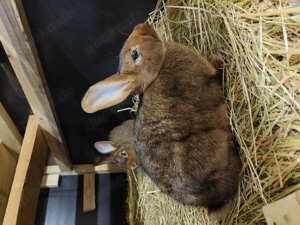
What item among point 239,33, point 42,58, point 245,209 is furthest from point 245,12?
point 42,58

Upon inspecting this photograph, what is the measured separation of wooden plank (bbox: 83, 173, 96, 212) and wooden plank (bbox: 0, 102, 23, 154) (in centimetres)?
53

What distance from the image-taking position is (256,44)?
→ 816 millimetres

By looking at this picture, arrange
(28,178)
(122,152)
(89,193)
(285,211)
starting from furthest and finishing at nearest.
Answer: (89,193) < (122,152) < (28,178) < (285,211)

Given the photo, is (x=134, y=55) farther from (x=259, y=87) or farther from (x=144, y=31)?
(x=259, y=87)

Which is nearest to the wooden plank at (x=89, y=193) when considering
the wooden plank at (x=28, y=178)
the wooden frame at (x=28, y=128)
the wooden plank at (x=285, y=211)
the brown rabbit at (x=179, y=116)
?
the wooden frame at (x=28, y=128)

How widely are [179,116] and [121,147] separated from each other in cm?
84

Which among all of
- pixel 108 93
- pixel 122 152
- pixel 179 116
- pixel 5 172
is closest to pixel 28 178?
pixel 5 172

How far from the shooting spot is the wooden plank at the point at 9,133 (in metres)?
1.60

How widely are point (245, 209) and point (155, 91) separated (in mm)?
449

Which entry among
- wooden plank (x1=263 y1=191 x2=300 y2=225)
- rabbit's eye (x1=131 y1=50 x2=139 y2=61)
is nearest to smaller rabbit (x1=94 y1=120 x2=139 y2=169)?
rabbit's eye (x1=131 y1=50 x2=139 y2=61)

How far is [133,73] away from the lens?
0.95 m

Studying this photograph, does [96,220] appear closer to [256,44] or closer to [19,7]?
[19,7]

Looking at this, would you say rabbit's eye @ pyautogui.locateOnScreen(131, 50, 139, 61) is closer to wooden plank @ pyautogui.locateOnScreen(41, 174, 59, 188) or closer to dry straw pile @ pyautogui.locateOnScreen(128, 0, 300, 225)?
dry straw pile @ pyautogui.locateOnScreen(128, 0, 300, 225)

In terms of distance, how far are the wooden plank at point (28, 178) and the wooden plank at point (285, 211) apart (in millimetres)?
1038
